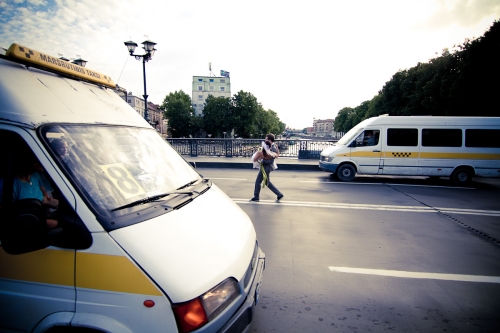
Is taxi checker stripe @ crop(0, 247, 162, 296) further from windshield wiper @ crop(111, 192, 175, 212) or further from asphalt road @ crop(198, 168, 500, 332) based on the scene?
asphalt road @ crop(198, 168, 500, 332)

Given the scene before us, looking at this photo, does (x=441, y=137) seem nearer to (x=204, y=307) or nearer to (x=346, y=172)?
(x=346, y=172)

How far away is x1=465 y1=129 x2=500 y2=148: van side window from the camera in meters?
9.69

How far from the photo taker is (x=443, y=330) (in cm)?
253

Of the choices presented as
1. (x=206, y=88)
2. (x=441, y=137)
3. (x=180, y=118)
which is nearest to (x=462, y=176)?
(x=441, y=137)

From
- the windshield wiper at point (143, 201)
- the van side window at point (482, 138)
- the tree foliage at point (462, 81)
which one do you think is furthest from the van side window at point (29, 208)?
the tree foliage at point (462, 81)

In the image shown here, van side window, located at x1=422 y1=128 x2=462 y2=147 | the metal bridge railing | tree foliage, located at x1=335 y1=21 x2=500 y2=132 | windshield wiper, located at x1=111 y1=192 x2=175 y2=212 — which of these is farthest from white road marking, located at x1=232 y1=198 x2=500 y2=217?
tree foliage, located at x1=335 y1=21 x2=500 y2=132

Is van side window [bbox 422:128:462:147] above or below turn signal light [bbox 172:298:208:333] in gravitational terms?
above

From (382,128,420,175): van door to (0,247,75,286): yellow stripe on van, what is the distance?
11039mm

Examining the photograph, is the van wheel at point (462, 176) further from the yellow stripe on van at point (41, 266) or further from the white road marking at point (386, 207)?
the yellow stripe on van at point (41, 266)

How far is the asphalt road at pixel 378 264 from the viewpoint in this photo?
8.84ft

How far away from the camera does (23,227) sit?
137 cm

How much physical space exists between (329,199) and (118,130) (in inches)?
258

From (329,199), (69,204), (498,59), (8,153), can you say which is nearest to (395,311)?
(69,204)

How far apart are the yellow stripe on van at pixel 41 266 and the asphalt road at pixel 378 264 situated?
6.02ft
